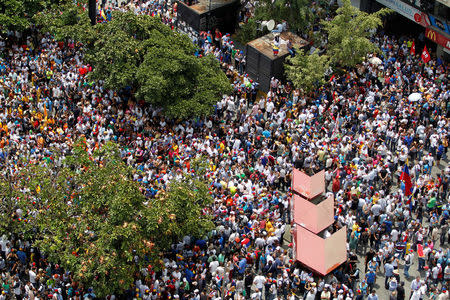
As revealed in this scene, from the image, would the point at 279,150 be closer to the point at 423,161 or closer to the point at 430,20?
the point at 423,161

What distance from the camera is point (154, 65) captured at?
37500 mm

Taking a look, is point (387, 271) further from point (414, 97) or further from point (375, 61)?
point (375, 61)

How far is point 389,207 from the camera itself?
3231 cm

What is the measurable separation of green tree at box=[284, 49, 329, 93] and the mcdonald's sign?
24.1 feet

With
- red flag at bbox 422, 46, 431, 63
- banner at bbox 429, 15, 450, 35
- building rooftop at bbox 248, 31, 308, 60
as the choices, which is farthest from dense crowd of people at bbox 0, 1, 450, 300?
banner at bbox 429, 15, 450, 35

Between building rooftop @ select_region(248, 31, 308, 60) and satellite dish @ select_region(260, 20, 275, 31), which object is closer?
building rooftop @ select_region(248, 31, 308, 60)

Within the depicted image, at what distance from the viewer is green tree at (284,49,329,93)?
129 ft

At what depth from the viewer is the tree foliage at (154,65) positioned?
122 feet

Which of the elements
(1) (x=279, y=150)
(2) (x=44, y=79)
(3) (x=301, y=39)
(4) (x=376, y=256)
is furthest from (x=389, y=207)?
(2) (x=44, y=79)

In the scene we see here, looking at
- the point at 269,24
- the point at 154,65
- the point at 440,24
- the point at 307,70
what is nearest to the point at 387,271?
the point at 307,70

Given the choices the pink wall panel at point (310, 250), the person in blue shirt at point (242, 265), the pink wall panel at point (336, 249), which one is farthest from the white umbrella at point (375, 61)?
the person in blue shirt at point (242, 265)

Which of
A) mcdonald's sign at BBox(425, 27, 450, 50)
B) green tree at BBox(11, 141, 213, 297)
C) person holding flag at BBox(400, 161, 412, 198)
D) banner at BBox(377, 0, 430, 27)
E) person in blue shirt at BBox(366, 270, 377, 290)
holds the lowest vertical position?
person in blue shirt at BBox(366, 270, 377, 290)

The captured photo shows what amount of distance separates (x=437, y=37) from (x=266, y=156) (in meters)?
14.5

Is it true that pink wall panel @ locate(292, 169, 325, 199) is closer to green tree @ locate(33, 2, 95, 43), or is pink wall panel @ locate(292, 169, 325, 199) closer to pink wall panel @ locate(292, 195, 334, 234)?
pink wall panel @ locate(292, 195, 334, 234)
